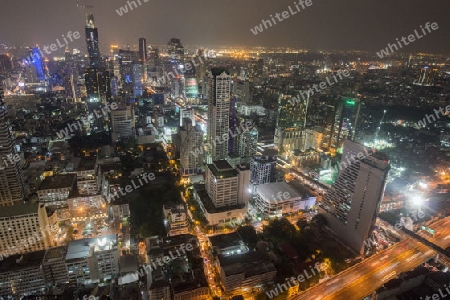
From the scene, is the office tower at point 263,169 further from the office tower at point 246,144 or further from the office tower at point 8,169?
the office tower at point 8,169

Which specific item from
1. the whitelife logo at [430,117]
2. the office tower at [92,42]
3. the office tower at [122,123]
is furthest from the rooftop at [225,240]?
the office tower at [92,42]

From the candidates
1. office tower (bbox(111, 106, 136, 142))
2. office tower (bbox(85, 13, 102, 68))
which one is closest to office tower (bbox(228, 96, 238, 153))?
office tower (bbox(111, 106, 136, 142))

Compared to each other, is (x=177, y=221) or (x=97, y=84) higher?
(x=97, y=84)

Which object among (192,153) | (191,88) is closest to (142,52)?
(191,88)

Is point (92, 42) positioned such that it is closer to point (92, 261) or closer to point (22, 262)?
point (22, 262)

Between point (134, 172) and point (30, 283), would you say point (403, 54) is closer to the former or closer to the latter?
point (134, 172)
